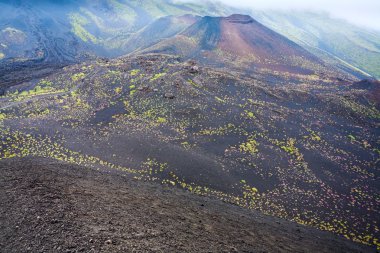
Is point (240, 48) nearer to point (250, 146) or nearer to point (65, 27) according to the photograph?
point (250, 146)

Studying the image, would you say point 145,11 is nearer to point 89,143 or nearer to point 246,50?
point 246,50

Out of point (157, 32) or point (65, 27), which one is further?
point (157, 32)

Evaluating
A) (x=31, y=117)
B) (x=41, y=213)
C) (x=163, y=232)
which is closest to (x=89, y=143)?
(x=31, y=117)

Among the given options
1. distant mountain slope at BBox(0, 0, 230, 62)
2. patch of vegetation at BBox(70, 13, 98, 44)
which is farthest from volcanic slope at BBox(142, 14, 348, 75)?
patch of vegetation at BBox(70, 13, 98, 44)

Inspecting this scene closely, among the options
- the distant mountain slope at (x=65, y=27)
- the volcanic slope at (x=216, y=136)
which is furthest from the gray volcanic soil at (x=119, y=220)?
the distant mountain slope at (x=65, y=27)

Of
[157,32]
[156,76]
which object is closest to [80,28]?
[157,32]

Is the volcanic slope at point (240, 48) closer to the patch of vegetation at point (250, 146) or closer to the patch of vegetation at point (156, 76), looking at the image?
the patch of vegetation at point (156, 76)

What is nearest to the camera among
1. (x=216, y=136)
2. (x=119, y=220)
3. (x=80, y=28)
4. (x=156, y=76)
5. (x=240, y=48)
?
(x=119, y=220)
